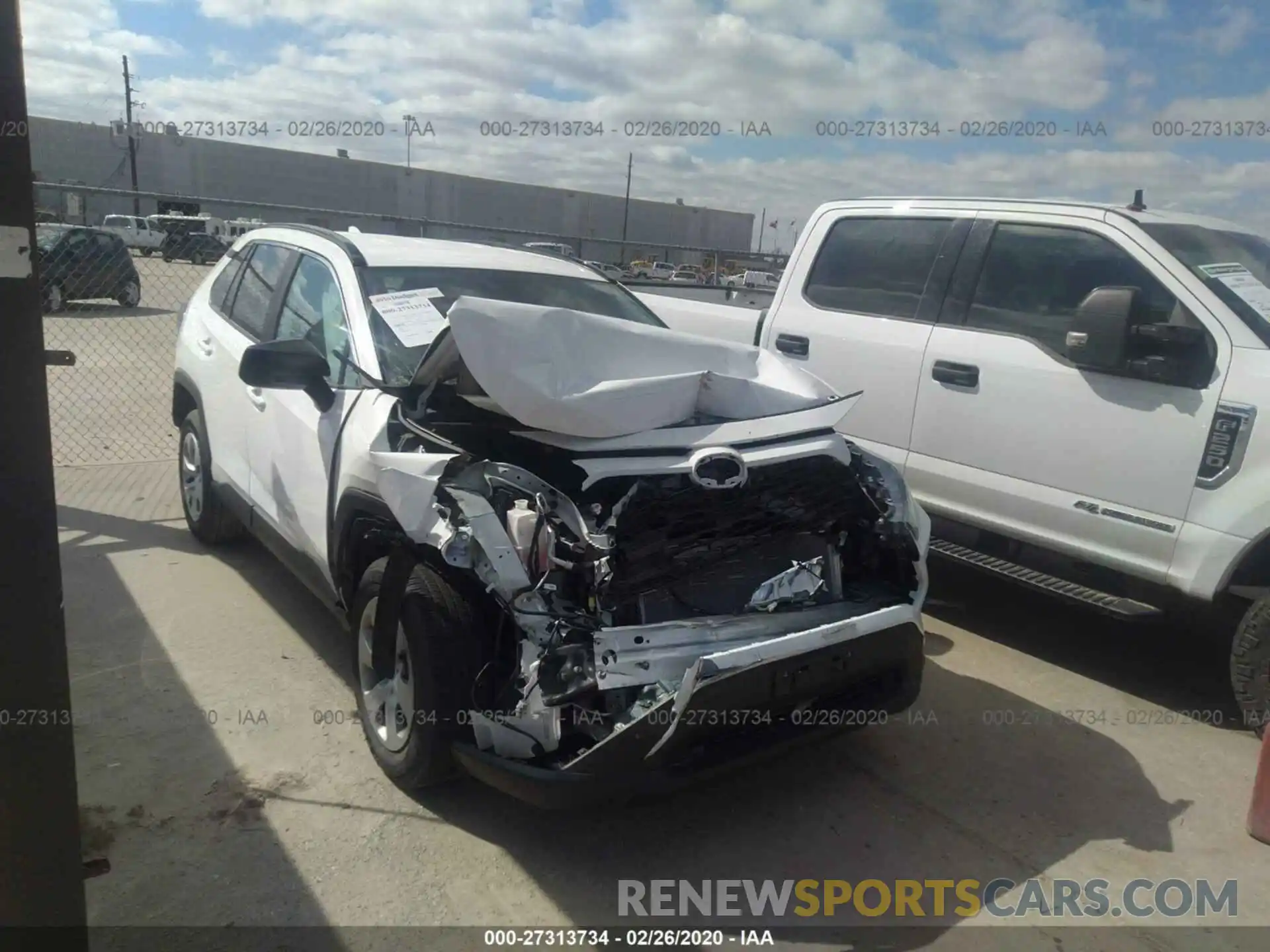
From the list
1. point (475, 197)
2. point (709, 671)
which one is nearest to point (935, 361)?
point (709, 671)

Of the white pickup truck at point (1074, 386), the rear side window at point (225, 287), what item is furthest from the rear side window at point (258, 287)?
the white pickup truck at point (1074, 386)

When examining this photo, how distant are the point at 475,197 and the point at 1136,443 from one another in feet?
134

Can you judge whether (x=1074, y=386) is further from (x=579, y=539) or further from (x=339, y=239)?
(x=339, y=239)

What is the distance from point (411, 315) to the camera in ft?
13.1

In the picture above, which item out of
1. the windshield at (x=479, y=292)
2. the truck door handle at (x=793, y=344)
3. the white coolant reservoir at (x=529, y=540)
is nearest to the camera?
the white coolant reservoir at (x=529, y=540)

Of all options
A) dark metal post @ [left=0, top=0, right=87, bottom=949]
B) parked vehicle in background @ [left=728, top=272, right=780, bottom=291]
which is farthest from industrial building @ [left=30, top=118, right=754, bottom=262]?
dark metal post @ [left=0, top=0, right=87, bottom=949]

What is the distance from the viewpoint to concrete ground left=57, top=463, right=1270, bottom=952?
114 inches

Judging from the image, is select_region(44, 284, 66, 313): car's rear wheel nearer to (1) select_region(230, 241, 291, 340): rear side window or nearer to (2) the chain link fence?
(2) the chain link fence

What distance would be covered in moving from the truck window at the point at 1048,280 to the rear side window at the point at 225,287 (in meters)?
4.05

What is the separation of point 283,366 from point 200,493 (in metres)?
2.46

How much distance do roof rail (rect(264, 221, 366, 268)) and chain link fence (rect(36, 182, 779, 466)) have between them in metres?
1.39

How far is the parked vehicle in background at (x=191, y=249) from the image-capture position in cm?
1402

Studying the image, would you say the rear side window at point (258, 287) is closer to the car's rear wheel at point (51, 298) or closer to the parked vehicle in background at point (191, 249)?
the car's rear wheel at point (51, 298)

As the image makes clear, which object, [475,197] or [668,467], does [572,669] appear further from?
[475,197]
